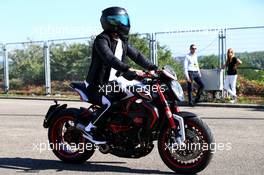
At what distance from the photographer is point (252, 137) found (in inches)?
361

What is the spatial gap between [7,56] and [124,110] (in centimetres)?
1877

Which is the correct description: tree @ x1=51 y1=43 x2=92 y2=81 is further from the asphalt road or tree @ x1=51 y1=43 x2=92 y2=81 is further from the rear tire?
the rear tire

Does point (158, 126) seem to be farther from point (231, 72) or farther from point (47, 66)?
point (47, 66)

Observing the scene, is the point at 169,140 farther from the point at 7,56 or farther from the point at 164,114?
the point at 7,56

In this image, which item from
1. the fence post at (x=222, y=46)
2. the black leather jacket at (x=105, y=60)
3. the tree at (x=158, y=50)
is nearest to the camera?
the black leather jacket at (x=105, y=60)

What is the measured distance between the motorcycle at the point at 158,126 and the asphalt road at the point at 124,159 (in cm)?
26

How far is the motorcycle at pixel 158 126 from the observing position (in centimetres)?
616

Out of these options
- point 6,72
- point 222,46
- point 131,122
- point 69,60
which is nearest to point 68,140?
point 131,122

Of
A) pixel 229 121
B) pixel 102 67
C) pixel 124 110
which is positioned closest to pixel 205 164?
pixel 124 110

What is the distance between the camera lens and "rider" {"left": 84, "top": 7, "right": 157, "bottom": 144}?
6.47 meters

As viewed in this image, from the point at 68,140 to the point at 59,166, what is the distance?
1.21 feet

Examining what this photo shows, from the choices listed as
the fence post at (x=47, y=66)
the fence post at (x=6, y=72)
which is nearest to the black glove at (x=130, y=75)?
the fence post at (x=47, y=66)

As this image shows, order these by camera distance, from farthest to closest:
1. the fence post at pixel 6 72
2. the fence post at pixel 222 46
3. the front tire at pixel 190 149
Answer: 1. the fence post at pixel 6 72
2. the fence post at pixel 222 46
3. the front tire at pixel 190 149

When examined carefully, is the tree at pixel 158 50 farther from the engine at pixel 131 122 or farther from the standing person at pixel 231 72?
the engine at pixel 131 122
